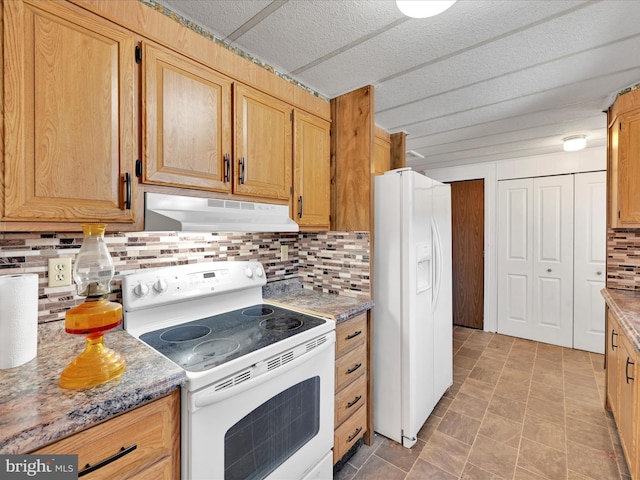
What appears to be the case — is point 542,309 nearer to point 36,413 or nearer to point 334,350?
point 334,350

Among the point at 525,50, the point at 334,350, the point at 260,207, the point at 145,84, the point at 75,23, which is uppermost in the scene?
the point at 525,50

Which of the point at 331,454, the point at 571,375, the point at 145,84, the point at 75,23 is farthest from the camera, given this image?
the point at 571,375

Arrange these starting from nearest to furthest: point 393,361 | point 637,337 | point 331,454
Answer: point 637,337, point 331,454, point 393,361

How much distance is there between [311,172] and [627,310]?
2.09 metres

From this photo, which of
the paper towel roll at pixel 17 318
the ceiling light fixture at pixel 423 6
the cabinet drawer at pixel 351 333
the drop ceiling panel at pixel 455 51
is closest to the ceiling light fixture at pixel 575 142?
the drop ceiling panel at pixel 455 51

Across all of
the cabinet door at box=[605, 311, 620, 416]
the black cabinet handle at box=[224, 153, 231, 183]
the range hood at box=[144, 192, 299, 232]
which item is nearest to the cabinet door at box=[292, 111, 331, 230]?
the range hood at box=[144, 192, 299, 232]

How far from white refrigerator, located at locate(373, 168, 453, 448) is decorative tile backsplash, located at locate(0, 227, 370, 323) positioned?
172mm

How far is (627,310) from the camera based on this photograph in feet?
5.82

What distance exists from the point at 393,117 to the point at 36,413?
2.62 meters

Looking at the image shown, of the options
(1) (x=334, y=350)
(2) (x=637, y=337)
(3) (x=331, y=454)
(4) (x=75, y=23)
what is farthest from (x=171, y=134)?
(2) (x=637, y=337)

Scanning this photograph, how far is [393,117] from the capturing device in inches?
97.2

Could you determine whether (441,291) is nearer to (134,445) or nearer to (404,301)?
(404,301)

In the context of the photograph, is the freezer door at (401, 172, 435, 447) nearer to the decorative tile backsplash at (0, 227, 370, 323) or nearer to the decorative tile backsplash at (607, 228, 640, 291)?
the decorative tile backsplash at (0, 227, 370, 323)

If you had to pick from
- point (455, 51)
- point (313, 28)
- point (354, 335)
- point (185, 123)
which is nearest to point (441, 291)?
point (354, 335)
